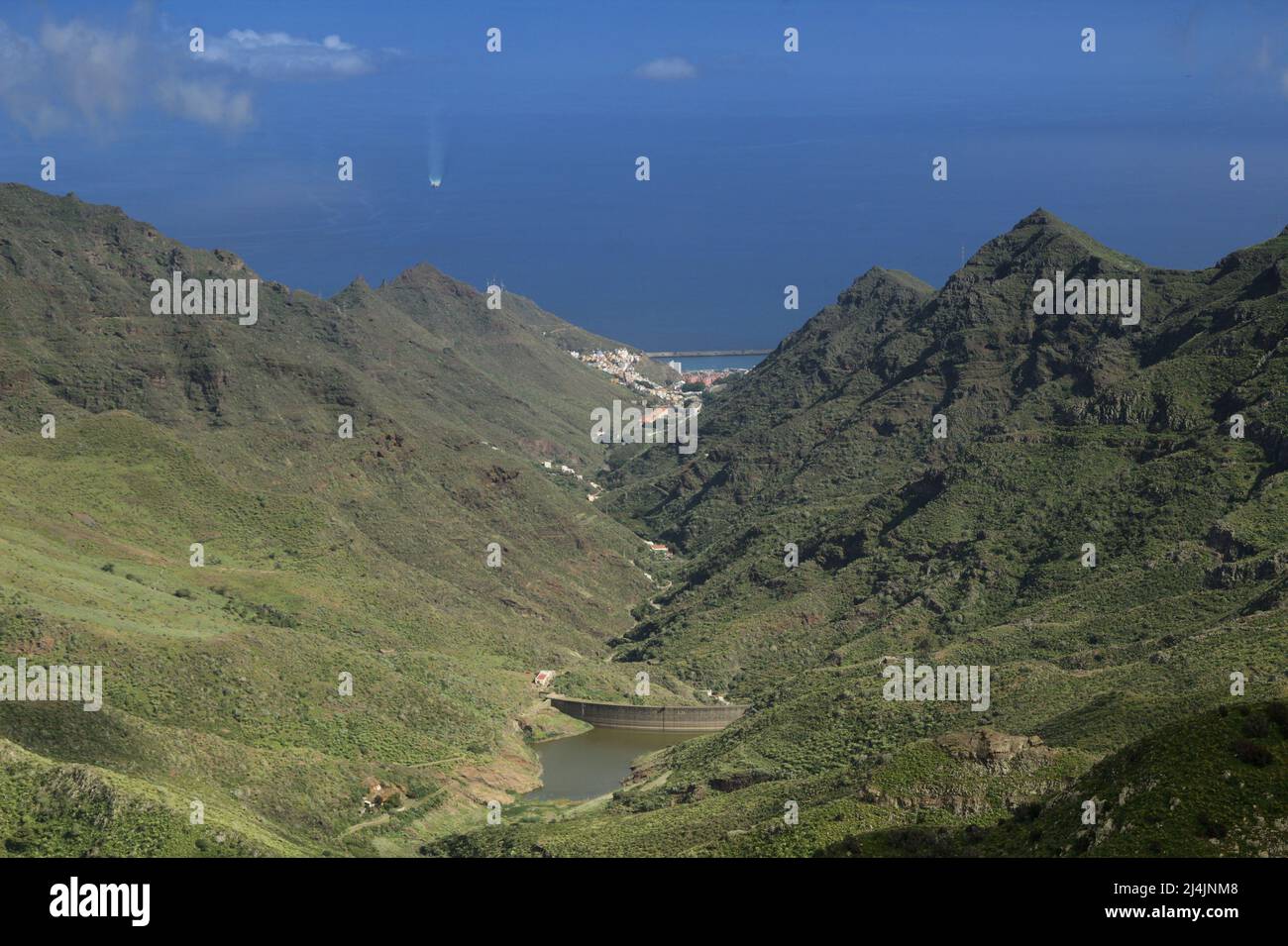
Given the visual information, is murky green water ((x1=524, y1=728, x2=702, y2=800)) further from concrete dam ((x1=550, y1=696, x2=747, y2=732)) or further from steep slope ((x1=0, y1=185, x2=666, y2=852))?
steep slope ((x1=0, y1=185, x2=666, y2=852))

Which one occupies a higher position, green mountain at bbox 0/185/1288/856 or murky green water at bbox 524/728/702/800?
green mountain at bbox 0/185/1288/856

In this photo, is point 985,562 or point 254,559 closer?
point 985,562

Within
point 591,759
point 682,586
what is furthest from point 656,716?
point 682,586

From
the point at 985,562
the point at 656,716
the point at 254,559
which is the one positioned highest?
the point at 254,559

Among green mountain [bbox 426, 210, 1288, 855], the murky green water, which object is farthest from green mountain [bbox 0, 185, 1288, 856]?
the murky green water

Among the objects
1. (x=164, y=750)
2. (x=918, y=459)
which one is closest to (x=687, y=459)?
(x=918, y=459)

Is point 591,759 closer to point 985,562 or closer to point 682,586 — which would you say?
point 985,562
